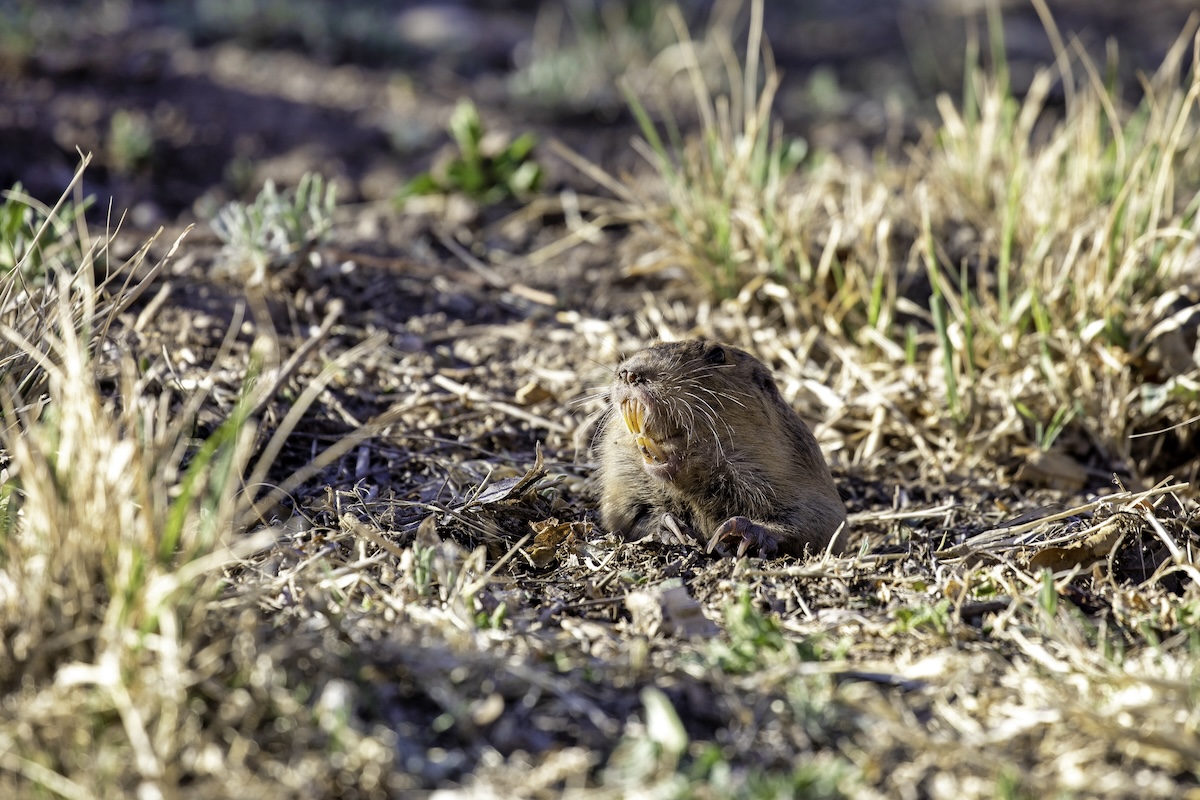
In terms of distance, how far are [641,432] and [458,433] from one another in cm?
93

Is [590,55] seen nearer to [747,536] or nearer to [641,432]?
[641,432]

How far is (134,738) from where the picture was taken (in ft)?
6.73

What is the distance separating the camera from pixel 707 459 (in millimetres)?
3908

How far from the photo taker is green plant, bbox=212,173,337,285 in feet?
15.3

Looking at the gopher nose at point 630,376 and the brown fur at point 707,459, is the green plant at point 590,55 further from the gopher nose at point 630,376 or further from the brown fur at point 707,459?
the gopher nose at point 630,376

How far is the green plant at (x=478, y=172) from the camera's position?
593 cm

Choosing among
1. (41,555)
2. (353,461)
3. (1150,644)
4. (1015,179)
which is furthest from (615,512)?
(1015,179)

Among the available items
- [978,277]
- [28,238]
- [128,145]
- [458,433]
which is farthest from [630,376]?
[128,145]

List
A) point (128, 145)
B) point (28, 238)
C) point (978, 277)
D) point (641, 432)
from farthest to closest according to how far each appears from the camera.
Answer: point (128, 145)
point (978, 277)
point (28, 238)
point (641, 432)

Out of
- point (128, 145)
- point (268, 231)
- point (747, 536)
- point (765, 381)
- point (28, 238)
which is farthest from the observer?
point (128, 145)

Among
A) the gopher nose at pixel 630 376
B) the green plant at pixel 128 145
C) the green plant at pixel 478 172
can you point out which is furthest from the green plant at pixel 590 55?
the gopher nose at pixel 630 376

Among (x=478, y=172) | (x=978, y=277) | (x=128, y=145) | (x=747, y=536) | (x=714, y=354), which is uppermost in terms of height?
(x=128, y=145)

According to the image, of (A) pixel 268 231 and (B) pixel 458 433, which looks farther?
(A) pixel 268 231

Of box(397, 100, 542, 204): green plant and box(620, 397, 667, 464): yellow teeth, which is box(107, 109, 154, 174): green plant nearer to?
box(397, 100, 542, 204): green plant
